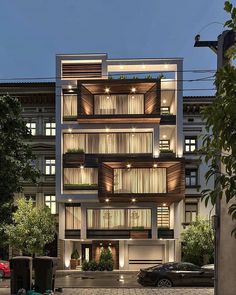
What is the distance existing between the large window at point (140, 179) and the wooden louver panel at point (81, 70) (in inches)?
383

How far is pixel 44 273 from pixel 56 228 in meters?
30.4

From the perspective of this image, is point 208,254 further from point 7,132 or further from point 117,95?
point 7,132

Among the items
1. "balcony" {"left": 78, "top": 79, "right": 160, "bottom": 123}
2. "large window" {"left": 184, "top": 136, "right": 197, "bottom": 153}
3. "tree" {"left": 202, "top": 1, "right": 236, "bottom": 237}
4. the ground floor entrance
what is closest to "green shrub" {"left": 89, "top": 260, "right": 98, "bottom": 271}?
the ground floor entrance

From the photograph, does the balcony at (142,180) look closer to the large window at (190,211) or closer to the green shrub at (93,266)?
the large window at (190,211)

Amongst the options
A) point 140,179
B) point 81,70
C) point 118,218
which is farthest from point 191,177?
point 81,70

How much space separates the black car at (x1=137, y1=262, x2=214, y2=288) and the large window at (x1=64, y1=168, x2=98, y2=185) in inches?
842

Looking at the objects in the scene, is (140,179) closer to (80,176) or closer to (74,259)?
(80,176)

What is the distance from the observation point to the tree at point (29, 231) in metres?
41.2

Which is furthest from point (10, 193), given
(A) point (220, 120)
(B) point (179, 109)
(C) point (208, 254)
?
(B) point (179, 109)

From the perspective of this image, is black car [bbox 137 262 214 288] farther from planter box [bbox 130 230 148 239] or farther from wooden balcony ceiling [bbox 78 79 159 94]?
wooden balcony ceiling [bbox 78 79 159 94]

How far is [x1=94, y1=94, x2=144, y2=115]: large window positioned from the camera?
45625 millimetres

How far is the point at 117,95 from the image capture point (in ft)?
151

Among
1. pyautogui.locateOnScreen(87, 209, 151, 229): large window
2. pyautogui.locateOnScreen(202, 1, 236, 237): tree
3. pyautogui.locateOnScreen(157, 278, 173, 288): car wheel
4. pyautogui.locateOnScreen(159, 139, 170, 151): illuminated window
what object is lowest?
pyautogui.locateOnScreen(157, 278, 173, 288): car wheel

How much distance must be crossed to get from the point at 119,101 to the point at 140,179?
7.88m
